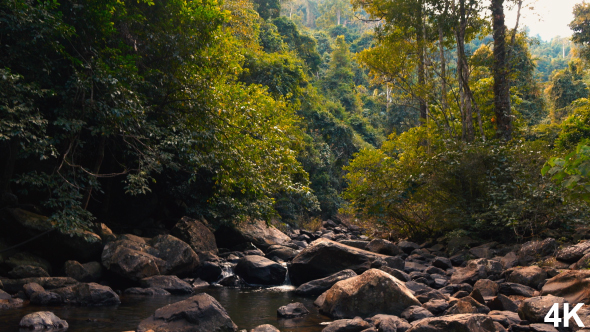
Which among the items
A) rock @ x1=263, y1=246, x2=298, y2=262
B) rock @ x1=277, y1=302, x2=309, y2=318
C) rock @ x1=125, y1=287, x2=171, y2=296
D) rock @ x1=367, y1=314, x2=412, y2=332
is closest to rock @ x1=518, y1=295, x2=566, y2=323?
rock @ x1=367, y1=314, x2=412, y2=332

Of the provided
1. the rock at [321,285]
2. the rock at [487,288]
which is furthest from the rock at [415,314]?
the rock at [321,285]

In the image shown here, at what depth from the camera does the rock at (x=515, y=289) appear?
21.3 ft

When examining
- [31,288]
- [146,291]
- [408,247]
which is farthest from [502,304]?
[31,288]

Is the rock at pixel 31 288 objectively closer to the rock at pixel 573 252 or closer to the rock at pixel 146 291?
the rock at pixel 146 291

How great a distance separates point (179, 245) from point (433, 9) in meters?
11.1

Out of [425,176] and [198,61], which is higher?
[198,61]

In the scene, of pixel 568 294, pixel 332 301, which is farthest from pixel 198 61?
pixel 568 294

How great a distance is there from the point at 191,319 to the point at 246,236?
8252mm

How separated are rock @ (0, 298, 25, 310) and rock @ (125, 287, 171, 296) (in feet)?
5.88

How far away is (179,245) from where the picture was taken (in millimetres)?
9602

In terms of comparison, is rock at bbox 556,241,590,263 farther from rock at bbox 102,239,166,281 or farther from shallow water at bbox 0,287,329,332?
rock at bbox 102,239,166,281

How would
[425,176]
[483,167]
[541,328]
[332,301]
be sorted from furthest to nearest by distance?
1. [425,176]
2. [483,167]
3. [332,301]
4. [541,328]

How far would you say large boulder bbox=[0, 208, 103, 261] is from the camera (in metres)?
8.38

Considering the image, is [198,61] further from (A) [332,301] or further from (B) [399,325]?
(B) [399,325]
